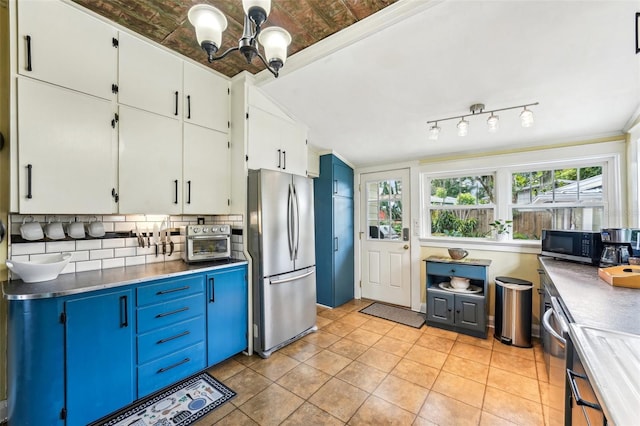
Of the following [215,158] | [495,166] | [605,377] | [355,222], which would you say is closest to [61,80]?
[215,158]

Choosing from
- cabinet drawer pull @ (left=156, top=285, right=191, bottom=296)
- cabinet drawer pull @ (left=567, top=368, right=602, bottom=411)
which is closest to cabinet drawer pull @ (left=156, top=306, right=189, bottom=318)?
cabinet drawer pull @ (left=156, top=285, right=191, bottom=296)

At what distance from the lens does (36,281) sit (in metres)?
1.72

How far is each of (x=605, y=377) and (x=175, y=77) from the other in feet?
10.3

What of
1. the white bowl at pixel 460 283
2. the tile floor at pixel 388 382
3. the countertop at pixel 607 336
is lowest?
the tile floor at pixel 388 382

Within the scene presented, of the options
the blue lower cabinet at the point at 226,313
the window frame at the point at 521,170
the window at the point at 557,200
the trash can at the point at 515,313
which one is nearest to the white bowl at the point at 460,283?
the trash can at the point at 515,313

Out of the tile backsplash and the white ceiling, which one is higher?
the white ceiling

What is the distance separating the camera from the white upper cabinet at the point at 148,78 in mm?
2088

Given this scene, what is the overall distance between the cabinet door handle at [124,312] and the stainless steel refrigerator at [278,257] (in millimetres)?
1051

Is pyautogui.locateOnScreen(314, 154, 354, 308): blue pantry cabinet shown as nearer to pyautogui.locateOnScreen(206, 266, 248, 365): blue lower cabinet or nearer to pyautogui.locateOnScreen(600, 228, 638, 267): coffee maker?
pyautogui.locateOnScreen(206, 266, 248, 365): blue lower cabinet

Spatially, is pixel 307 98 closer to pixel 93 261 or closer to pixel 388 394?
pixel 93 261

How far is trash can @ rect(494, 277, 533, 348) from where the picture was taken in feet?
8.92

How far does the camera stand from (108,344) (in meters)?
1.76

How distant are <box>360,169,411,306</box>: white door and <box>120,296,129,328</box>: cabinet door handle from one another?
3.16 metres

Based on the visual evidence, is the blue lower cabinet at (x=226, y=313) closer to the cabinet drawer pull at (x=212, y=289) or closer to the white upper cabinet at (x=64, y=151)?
the cabinet drawer pull at (x=212, y=289)
